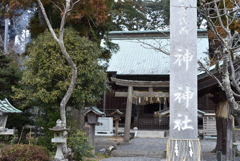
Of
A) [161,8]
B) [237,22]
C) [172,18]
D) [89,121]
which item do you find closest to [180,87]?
[172,18]

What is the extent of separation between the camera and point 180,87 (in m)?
6.66

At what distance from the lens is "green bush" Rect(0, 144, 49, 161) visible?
7.76 m

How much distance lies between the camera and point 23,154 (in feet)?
25.8

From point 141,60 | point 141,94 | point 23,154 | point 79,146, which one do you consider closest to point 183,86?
point 79,146

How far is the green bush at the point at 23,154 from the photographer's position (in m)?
7.76

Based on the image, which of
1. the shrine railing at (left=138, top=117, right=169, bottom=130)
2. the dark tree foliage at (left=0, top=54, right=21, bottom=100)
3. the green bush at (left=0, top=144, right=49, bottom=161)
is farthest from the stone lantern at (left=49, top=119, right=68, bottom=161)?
the shrine railing at (left=138, top=117, right=169, bottom=130)

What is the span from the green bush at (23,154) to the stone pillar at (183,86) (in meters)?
3.60

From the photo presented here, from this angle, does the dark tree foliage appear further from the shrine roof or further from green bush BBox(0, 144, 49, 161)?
the shrine roof

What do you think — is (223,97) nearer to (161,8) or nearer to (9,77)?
(9,77)

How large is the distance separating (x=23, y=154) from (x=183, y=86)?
4.60m

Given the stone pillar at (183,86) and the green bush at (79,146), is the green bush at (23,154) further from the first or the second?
the stone pillar at (183,86)

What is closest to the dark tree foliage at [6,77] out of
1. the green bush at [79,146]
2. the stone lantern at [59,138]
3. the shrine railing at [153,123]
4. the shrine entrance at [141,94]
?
the shrine entrance at [141,94]

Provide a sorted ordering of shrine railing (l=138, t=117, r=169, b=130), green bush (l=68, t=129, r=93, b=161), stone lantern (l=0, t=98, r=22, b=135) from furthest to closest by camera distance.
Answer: shrine railing (l=138, t=117, r=169, b=130)
green bush (l=68, t=129, r=93, b=161)
stone lantern (l=0, t=98, r=22, b=135)

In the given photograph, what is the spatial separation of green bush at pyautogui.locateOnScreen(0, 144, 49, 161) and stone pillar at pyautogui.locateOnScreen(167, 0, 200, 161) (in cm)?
360
